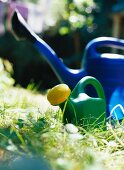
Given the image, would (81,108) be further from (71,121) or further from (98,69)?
(98,69)

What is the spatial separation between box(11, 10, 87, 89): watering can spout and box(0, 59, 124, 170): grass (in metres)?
0.37

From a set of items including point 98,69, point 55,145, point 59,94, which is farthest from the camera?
point 98,69

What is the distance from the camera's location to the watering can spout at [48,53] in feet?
7.18

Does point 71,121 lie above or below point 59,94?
below

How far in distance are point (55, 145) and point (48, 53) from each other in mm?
824

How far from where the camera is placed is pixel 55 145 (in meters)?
1.50

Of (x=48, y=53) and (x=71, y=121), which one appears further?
(x=48, y=53)

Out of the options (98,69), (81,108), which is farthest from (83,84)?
(98,69)

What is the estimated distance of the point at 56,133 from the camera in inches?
60.2

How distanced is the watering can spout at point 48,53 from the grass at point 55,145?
368 mm

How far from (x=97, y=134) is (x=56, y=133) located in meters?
0.22

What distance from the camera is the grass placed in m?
1.27

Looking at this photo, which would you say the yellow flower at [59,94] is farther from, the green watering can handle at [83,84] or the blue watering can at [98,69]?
the blue watering can at [98,69]

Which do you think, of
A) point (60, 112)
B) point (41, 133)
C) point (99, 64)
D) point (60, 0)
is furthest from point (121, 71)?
point (60, 0)
